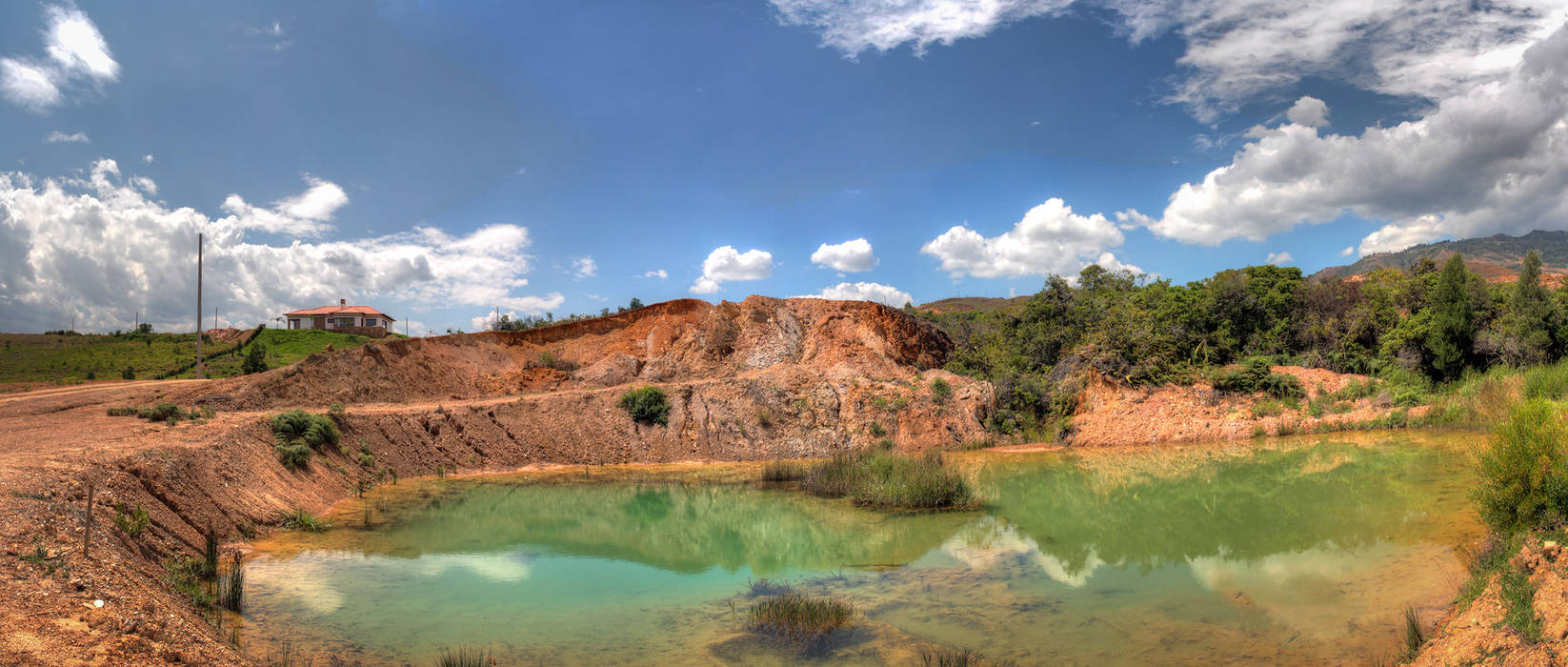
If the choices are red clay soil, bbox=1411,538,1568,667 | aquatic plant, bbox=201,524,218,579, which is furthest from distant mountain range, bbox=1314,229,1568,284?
aquatic plant, bbox=201,524,218,579

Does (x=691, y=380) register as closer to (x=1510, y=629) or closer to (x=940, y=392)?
(x=940, y=392)

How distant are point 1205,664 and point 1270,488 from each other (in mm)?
11044

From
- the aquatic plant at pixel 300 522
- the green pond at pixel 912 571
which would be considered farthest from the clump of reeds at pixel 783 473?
the aquatic plant at pixel 300 522

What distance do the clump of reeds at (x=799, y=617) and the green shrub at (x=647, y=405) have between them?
1871 cm

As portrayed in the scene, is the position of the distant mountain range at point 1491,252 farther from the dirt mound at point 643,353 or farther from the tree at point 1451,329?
the dirt mound at point 643,353

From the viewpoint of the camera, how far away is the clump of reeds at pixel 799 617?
8258 millimetres

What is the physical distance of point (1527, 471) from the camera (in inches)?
321

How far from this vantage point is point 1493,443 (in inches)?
345

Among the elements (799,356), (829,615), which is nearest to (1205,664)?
(829,615)

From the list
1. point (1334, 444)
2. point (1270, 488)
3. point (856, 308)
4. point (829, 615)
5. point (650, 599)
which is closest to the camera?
point (829, 615)

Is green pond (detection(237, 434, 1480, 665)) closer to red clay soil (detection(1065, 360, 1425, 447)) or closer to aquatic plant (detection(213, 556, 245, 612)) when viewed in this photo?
aquatic plant (detection(213, 556, 245, 612))

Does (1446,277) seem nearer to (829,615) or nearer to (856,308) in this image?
(856,308)

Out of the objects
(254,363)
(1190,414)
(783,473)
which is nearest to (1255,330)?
(1190,414)

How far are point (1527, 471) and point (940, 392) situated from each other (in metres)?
20.8
